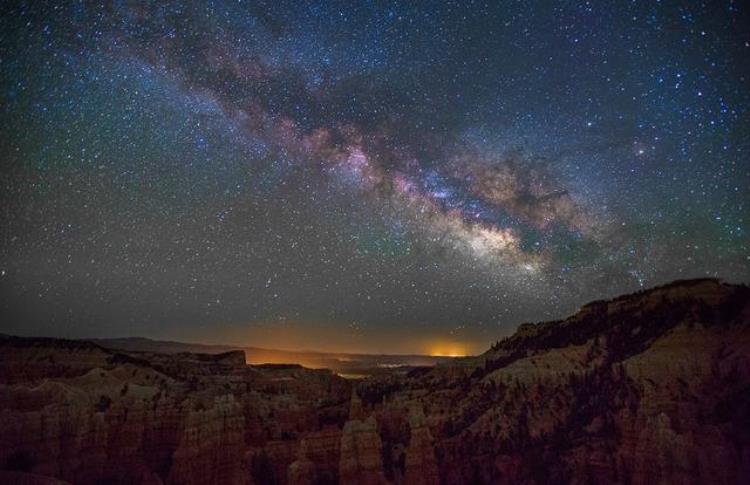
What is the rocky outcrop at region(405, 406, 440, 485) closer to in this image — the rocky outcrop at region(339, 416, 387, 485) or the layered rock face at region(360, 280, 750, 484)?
the layered rock face at region(360, 280, 750, 484)

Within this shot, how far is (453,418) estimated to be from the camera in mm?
60906

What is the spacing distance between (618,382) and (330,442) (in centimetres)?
2643

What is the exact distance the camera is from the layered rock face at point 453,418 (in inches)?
1452

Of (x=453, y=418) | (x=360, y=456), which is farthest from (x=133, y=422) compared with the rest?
(x=453, y=418)

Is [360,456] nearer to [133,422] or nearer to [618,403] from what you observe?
[133,422]

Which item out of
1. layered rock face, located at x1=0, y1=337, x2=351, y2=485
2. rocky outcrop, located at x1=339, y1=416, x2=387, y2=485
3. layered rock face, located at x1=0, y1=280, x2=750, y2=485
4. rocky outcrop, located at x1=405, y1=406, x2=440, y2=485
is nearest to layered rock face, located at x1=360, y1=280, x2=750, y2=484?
layered rock face, located at x1=0, y1=280, x2=750, y2=485

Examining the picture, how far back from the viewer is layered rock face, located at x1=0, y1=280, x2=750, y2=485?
3688 cm

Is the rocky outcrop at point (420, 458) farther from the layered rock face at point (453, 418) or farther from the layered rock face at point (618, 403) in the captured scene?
the layered rock face at point (618, 403)

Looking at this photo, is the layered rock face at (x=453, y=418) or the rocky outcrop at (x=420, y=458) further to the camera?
the rocky outcrop at (x=420, y=458)

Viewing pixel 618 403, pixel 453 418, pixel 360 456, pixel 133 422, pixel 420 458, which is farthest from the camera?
pixel 453 418

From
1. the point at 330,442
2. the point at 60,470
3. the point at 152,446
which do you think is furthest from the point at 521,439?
the point at 60,470

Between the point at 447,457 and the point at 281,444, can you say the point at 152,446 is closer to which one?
the point at 281,444

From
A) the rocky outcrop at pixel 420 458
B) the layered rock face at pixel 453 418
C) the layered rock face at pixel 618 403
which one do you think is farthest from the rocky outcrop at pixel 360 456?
the layered rock face at pixel 618 403

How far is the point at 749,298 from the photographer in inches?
1976
